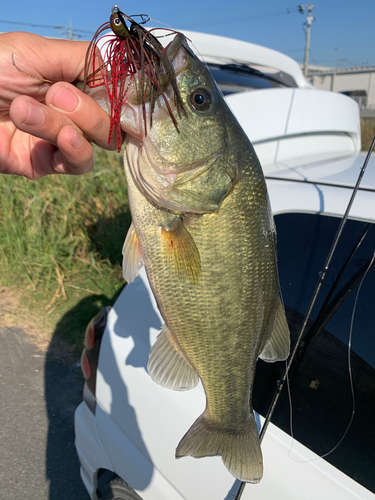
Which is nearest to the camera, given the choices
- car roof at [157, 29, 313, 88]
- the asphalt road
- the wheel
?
the wheel

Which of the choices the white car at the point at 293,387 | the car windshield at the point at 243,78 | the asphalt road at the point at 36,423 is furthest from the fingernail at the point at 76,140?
the car windshield at the point at 243,78

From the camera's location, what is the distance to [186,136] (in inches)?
45.9

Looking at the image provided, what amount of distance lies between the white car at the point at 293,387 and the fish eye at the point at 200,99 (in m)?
0.79

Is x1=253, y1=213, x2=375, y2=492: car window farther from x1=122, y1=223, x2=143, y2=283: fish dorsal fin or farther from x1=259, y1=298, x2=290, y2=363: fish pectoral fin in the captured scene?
x1=122, y1=223, x2=143, y2=283: fish dorsal fin

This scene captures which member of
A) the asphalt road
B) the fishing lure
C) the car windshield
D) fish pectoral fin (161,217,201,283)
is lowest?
the asphalt road

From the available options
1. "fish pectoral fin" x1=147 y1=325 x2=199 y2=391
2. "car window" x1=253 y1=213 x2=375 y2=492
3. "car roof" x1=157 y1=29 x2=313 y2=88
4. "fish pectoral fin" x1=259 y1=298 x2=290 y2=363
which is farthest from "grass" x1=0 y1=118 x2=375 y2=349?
"fish pectoral fin" x1=259 y1=298 x2=290 y2=363

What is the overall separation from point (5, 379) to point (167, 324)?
2.90m

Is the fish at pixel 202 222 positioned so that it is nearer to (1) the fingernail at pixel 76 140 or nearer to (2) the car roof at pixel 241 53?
(1) the fingernail at pixel 76 140

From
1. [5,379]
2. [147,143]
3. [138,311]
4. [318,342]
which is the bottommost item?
[5,379]

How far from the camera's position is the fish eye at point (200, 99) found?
1.17 metres

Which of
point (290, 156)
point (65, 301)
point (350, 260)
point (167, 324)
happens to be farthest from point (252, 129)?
point (65, 301)

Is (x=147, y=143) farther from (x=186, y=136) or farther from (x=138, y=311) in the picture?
(x=138, y=311)

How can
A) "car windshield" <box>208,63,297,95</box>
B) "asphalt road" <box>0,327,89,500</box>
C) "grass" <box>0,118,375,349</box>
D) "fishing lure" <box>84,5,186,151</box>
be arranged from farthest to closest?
"grass" <box>0,118,375,349</box> → "car windshield" <box>208,63,297,95</box> → "asphalt road" <box>0,327,89,500</box> → "fishing lure" <box>84,5,186,151</box>

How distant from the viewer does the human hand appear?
115 cm
